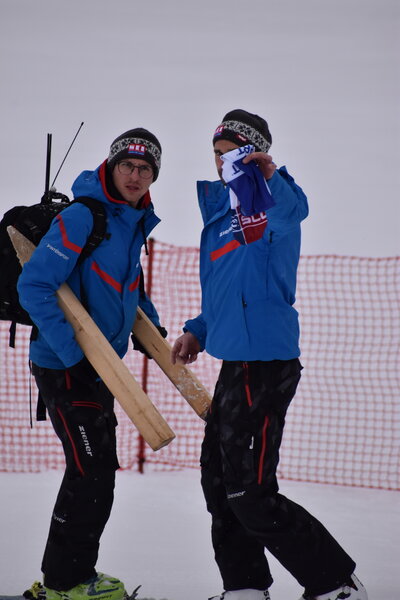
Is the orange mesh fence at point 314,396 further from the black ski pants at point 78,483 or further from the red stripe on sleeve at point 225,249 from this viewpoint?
the red stripe on sleeve at point 225,249

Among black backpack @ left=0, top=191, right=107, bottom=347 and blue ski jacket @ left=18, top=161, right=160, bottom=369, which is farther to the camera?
black backpack @ left=0, top=191, right=107, bottom=347

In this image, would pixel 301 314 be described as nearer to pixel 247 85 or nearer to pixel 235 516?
pixel 235 516

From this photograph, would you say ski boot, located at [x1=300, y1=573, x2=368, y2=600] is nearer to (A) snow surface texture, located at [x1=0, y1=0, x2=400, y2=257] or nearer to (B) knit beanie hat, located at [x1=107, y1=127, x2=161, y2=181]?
(B) knit beanie hat, located at [x1=107, y1=127, x2=161, y2=181]

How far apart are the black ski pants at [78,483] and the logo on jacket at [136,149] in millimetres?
1033

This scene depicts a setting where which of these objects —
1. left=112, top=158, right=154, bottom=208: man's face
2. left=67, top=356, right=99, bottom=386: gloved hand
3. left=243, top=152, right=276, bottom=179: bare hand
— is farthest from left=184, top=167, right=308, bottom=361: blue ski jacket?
left=67, top=356, right=99, bottom=386: gloved hand

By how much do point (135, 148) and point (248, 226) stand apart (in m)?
0.85

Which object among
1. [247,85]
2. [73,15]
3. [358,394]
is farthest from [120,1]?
[358,394]

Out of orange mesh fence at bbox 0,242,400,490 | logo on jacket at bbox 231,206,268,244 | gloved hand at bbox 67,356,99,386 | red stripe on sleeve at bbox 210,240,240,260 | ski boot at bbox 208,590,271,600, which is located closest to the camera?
logo on jacket at bbox 231,206,268,244

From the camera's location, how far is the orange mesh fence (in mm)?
6891

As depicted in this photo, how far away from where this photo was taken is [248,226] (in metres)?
3.04

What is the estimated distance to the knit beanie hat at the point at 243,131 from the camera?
3.22 m

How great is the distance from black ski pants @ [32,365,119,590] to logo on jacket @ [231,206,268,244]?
1.02 m

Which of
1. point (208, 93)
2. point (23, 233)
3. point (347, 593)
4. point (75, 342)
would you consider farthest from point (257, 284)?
point (208, 93)

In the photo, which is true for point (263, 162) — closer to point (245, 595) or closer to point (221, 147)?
point (221, 147)
